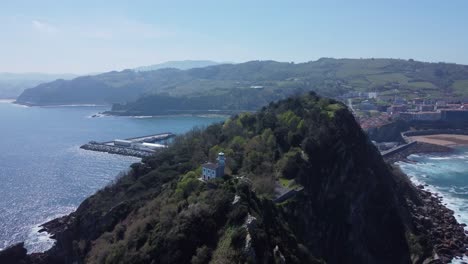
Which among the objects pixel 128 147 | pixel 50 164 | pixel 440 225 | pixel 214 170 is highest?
pixel 214 170

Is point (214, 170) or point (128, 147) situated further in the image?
point (128, 147)

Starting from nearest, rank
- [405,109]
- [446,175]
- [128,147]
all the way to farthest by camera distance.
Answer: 1. [446,175]
2. [128,147]
3. [405,109]

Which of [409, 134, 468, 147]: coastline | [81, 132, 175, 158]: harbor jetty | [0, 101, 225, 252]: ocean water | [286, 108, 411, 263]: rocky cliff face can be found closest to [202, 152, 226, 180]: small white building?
[286, 108, 411, 263]: rocky cliff face

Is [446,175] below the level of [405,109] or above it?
below

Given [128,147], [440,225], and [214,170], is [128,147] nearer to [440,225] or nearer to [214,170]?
[440,225]

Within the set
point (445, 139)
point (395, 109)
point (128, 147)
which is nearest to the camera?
point (128, 147)

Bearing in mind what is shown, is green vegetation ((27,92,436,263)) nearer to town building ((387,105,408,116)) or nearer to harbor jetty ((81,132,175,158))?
harbor jetty ((81,132,175,158))

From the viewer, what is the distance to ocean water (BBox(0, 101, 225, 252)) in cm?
5375

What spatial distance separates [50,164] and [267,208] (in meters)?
54.8

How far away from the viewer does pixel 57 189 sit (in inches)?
2539

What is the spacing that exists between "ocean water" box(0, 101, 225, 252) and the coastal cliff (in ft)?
13.3

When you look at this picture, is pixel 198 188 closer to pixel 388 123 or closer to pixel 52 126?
pixel 388 123

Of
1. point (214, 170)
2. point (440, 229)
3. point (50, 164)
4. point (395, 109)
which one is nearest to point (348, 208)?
point (440, 229)

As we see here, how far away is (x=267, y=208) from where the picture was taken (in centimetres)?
3441
